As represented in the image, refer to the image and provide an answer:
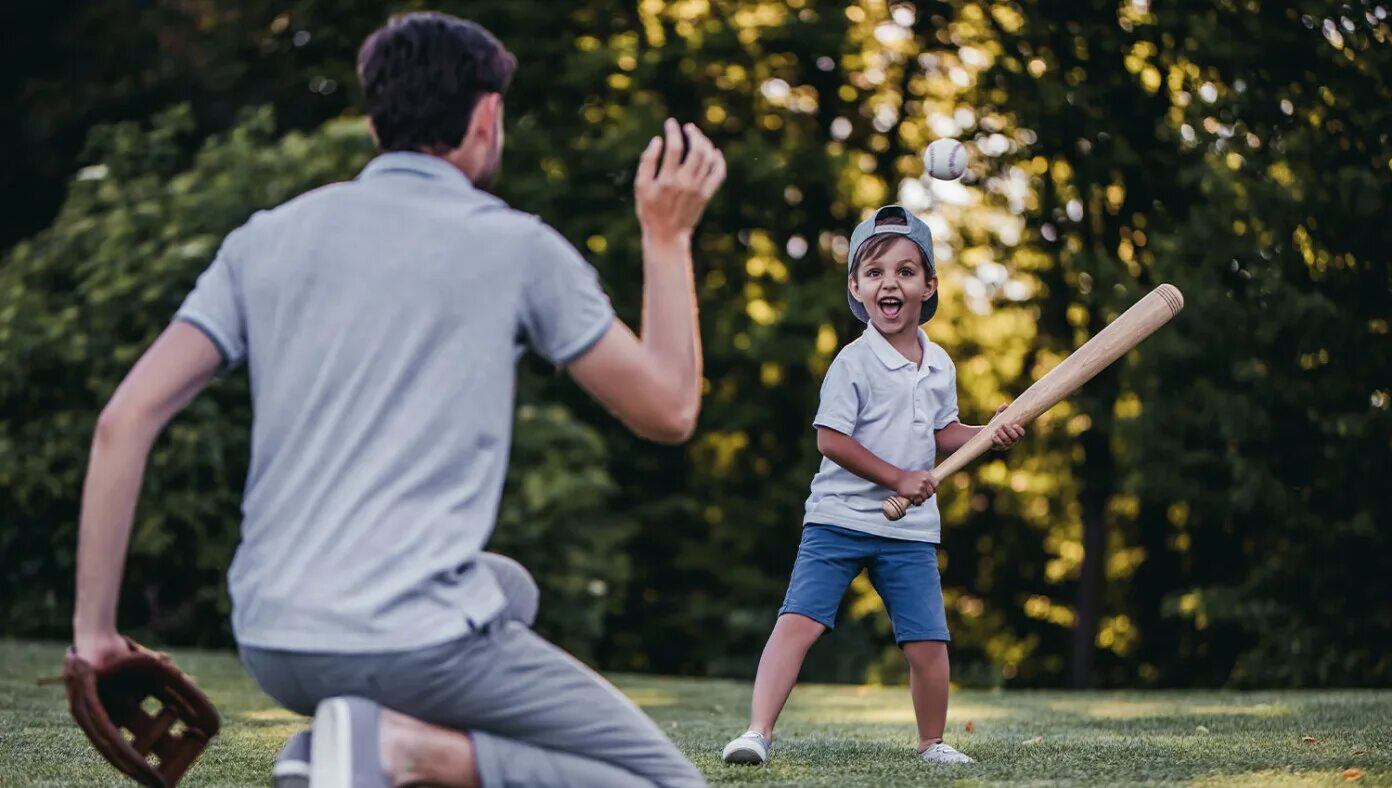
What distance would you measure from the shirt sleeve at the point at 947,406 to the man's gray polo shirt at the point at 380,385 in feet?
8.29

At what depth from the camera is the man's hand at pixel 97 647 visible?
258 centimetres

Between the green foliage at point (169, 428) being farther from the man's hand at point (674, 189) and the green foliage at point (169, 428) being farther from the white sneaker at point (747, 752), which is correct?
the man's hand at point (674, 189)

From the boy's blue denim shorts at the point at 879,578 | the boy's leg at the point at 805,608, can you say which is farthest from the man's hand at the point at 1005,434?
the boy's leg at the point at 805,608

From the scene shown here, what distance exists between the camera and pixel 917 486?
4492 millimetres

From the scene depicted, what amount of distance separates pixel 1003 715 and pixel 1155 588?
1012 cm

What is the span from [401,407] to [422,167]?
0.38m

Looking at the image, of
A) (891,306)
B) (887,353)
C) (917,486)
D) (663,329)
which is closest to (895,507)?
(917,486)

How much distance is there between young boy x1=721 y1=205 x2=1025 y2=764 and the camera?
468cm

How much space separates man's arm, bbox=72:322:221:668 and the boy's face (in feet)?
8.68

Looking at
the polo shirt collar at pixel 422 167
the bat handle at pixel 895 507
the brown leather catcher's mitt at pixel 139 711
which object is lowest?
the brown leather catcher's mitt at pixel 139 711

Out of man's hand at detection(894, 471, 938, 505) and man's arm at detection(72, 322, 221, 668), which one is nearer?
man's arm at detection(72, 322, 221, 668)

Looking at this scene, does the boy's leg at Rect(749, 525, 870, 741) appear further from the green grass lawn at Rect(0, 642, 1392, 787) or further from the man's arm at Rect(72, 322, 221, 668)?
the man's arm at Rect(72, 322, 221, 668)

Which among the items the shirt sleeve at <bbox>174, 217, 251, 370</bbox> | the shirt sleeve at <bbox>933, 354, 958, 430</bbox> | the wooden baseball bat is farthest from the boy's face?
the shirt sleeve at <bbox>174, 217, 251, 370</bbox>

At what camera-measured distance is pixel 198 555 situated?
11562 millimetres
